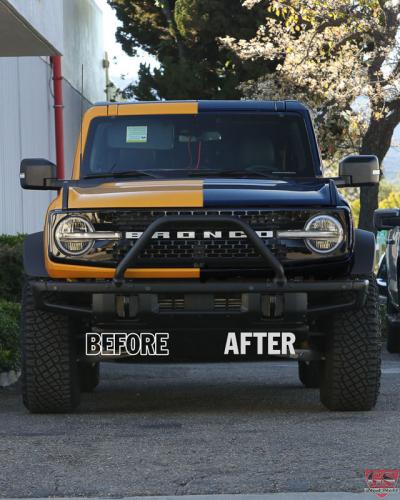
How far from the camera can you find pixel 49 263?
834 centimetres

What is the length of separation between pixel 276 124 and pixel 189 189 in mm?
1684

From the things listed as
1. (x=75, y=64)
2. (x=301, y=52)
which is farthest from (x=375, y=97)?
(x=75, y=64)

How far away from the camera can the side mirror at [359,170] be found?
9.35 m

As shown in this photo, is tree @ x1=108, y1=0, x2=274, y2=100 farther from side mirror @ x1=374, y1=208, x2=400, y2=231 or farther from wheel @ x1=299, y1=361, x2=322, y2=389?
wheel @ x1=299, y1=361, x2=322, y2=389

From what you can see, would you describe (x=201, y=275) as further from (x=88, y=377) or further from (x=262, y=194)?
(x=88, y=377)

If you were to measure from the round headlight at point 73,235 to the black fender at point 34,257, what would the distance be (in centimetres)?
24

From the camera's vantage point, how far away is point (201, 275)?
27.0ft

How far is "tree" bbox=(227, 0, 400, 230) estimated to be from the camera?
2439 centimetres

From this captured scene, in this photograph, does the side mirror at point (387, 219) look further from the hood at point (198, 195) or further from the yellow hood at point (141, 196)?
the yellow hood at point (141, 196)

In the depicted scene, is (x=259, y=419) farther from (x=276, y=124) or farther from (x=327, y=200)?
(x=276, y=124)
